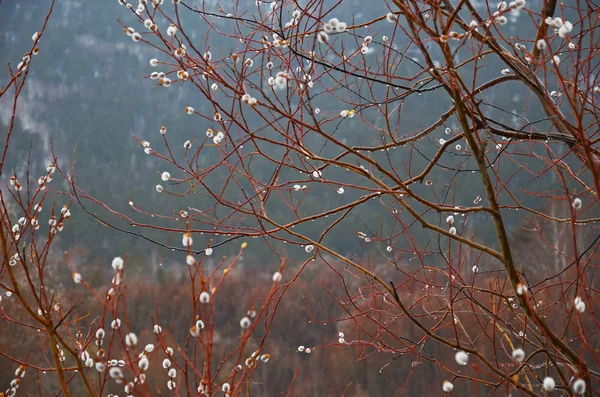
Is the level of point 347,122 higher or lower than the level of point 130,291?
higher

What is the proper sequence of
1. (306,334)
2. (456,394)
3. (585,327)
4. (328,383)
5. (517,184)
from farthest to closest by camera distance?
(517,184) → (306,334) → (328,383) → (456,394) → (585,327)

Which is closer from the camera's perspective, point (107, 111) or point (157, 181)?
point (157, 181)

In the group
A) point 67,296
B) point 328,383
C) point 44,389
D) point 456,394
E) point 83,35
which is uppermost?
point 83,35

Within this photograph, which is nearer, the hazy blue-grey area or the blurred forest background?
the blurred forest background

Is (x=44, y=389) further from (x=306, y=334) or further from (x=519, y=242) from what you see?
(x=519, y=242)

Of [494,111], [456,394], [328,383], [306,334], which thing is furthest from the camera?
[494,111]

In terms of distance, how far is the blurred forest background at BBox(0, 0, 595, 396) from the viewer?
23.4 ft

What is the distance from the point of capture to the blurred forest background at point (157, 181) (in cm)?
713

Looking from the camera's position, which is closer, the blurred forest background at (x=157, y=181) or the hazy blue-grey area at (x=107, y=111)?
the blurred forest background at (x=157, y=181)

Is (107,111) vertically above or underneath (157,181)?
above

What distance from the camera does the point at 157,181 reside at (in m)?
9.91

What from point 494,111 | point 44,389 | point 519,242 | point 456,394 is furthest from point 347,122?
A: point 44,389

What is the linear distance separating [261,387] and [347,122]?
5.05m

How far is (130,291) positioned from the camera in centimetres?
827
